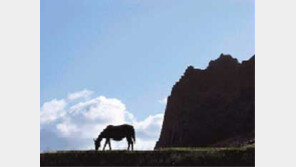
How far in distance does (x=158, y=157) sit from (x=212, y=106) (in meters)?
57.2

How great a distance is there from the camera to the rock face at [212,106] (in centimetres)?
7738

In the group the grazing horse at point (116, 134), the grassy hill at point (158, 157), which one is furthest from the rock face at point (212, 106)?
the grassy hill at point (158, 157)

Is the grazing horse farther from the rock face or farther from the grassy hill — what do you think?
the rock face

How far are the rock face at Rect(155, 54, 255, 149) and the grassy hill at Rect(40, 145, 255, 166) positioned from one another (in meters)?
48.9

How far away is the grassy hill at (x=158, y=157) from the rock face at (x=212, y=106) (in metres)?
48.9

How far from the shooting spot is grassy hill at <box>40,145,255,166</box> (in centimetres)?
2367

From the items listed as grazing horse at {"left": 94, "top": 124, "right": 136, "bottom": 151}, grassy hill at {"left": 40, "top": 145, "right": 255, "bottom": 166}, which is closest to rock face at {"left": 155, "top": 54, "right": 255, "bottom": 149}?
grazing horse at {"left": 94, "top": 124, "right": 136, "bottom": 151}

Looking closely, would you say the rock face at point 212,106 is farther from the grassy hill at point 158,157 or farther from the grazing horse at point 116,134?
the grassy hill at point 158,157

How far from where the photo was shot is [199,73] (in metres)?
85.8

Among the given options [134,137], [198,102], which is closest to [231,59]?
[198,102]

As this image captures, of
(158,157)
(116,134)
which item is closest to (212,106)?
(116,134)

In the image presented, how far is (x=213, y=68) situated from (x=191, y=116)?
9559 mm

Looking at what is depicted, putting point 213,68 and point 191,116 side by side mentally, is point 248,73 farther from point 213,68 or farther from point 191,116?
point 191,116

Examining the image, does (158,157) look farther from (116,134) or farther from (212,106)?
(212,106)
